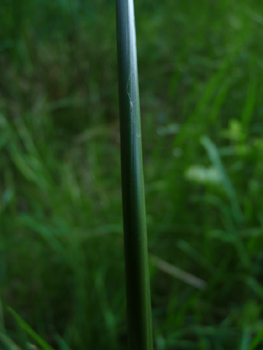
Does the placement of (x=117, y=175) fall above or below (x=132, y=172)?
below

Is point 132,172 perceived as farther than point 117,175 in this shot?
No

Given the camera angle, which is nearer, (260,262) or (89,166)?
(260,262)

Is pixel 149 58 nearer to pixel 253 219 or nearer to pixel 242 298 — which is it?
pixel 253 219

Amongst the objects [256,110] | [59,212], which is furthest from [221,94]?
[59,212]

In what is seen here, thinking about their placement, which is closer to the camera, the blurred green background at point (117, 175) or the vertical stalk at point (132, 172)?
the vertical stalk at point (132, 172)
